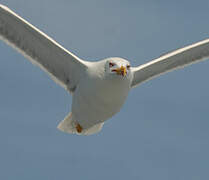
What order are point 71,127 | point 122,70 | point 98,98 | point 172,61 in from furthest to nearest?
point 71,127, point 172,61, point 98,98, point 122,70

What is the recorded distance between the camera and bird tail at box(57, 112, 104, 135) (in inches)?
1035

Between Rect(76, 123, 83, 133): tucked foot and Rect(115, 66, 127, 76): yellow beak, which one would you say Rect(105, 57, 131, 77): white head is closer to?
Rect(115, 66, 127, 76): yellow beak

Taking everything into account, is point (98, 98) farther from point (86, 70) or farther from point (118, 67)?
point (118, 67)

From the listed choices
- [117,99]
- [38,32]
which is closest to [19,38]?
[38,32]

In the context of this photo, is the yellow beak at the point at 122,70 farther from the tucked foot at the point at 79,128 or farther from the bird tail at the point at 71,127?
the bird tail at the point at 71,127

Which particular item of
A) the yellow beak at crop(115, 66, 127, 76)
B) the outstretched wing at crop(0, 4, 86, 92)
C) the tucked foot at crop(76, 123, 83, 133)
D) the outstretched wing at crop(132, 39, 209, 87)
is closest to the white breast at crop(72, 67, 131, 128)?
the yellow beak at crop(115, 66, 127, 76)

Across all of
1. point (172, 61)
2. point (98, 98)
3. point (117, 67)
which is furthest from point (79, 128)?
point (117, 67)

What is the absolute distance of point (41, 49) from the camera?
2466 cm

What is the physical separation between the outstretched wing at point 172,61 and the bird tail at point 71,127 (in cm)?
241

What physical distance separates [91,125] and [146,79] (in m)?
2.69

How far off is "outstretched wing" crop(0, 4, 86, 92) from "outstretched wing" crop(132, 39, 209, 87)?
2.23m

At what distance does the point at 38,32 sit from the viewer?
23.6 m

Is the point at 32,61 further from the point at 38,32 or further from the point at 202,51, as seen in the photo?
the point at 202,51

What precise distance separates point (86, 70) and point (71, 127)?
11.6 ft
